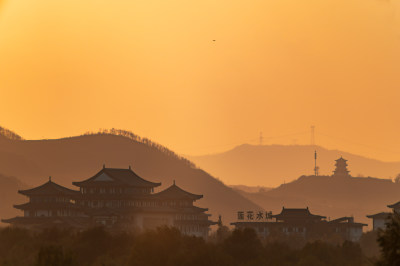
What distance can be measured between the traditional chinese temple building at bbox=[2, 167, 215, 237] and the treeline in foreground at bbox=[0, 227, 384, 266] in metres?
31.5

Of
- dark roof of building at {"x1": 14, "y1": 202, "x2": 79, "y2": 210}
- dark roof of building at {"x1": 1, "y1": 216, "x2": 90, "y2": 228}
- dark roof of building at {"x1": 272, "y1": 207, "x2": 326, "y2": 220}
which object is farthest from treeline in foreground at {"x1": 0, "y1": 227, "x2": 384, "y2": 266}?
dark roof of building at {"x1": 272, "y1": 207, "x2": 326, "y2": 220}

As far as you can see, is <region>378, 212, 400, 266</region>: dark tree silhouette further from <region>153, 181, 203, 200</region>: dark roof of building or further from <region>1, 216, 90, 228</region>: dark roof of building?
<region>153, 181, 203, 200</region>: dark roof of building

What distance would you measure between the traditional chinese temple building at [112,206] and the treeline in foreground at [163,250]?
103 ft

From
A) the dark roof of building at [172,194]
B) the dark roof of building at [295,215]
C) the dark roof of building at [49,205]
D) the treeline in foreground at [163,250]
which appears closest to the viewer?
the treeline in foreground at [163,250]

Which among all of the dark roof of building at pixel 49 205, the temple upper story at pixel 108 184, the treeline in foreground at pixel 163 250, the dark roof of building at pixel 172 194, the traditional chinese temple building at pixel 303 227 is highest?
the temple upper story at pixel 108 184

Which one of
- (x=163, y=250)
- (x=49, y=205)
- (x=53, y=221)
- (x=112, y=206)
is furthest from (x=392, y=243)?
(x=112, y=206)

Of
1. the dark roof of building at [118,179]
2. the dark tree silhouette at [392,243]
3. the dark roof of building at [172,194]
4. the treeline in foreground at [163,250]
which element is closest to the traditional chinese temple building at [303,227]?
the dark roof of building at [172,194]

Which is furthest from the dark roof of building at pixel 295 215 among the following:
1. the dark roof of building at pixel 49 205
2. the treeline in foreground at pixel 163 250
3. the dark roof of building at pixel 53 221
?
the treeline in foreground at pixel 163 250

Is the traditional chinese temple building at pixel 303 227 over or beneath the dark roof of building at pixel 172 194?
beneath

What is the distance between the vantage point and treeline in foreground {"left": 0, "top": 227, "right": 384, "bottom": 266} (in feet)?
328

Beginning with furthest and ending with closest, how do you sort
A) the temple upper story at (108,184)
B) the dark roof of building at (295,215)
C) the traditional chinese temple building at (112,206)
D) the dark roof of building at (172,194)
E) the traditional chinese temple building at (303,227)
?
the dark roof of building at (295,215)
the dark roof of building at (172,194)
the traditional chinese temple building at (303,227)
the temple upper story at (108,184)
the traditional chinese temple building at (112,206)

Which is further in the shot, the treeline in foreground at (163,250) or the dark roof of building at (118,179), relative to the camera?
the dark roof of building at (118,179)

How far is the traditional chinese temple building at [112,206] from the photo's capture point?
522ft

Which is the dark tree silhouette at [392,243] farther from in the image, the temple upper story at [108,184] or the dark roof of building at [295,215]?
the dark roof of building at [295,215]
